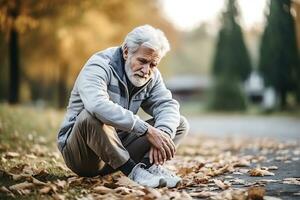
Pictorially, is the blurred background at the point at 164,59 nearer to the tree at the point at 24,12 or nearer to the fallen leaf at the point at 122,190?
the tree at the point at 24,12

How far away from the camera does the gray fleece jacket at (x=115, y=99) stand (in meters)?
4.39

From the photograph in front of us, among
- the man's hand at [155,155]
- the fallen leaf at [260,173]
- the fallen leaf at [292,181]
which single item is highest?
the man's hand at [155,155]

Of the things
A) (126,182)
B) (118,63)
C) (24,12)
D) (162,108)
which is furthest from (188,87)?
(126,182)

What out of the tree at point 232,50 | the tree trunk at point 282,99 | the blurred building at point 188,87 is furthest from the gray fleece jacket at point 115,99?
the blurred building at point 188,87

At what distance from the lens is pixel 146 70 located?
468 cm

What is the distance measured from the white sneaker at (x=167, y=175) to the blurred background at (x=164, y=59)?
977 cm

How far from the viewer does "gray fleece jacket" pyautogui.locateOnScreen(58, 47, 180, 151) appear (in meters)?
4.39

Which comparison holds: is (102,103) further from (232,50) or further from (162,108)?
(232,50)

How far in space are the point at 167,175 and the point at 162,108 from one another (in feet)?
2.33

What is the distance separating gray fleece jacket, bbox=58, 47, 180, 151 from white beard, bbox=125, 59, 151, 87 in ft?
0.17

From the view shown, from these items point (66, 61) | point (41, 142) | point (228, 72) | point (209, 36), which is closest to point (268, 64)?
point (228, 72)

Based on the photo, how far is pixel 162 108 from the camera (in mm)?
5031

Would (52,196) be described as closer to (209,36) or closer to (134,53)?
(134,53)

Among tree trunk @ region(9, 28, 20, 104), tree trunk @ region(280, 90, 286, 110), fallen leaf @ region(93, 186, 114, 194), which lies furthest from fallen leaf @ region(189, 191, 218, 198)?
tree trunk @ region(280, 90, 286, 110)
